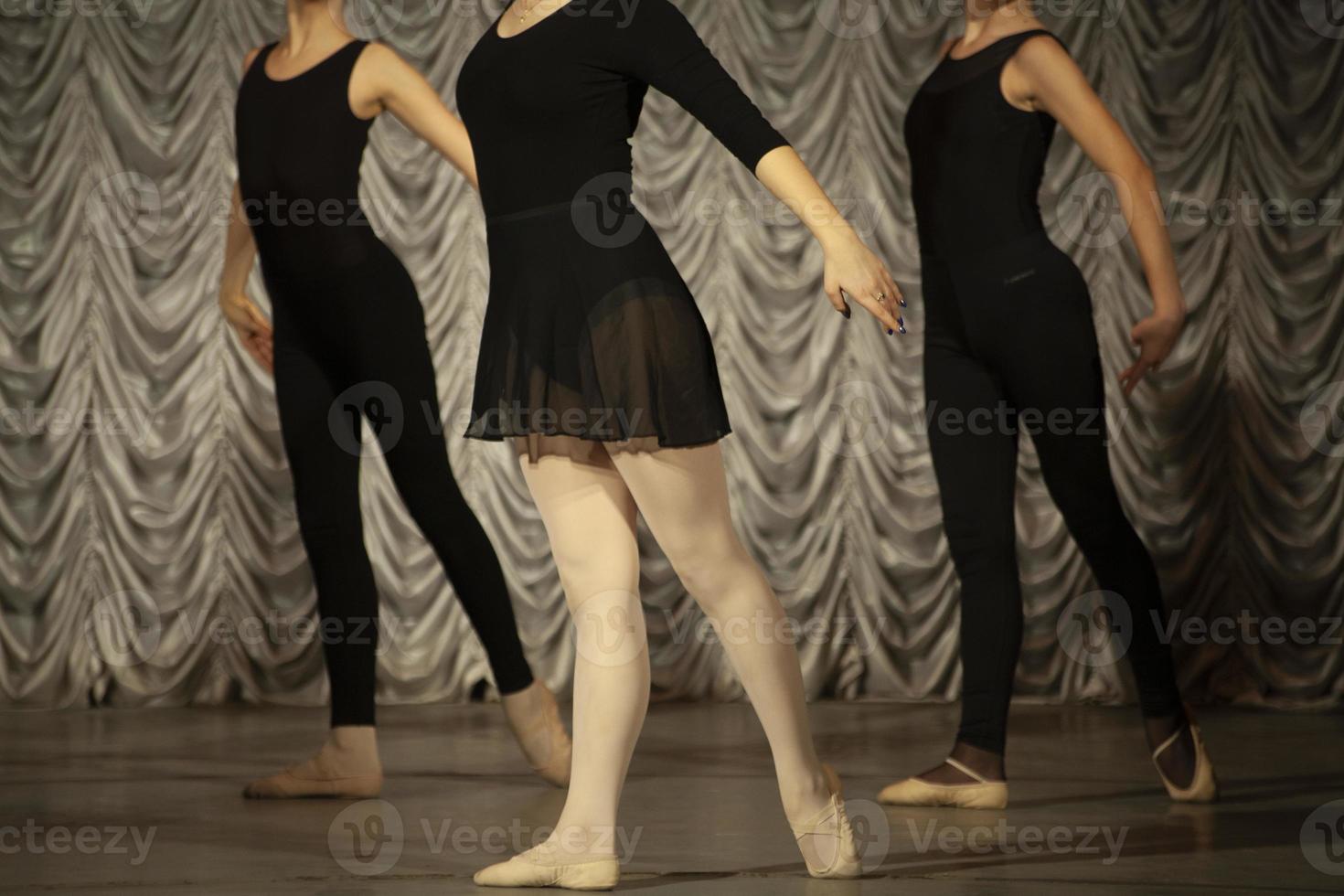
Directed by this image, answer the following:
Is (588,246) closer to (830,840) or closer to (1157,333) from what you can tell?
(830,840)

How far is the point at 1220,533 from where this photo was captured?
5266 millimetres

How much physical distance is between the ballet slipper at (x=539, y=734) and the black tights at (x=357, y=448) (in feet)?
0.11

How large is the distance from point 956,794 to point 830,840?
2.68ft

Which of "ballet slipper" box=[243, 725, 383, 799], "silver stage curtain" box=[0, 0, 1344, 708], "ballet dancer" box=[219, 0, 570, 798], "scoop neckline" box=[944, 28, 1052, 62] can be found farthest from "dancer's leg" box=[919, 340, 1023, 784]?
"silver stage curtain" box=[0, 0, 1344, 708]

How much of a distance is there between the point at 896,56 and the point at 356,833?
369 cm

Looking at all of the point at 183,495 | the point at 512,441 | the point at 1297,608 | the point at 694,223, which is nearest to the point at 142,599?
the point at 183,495

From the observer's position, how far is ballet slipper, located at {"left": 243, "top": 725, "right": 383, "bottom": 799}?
3152mm

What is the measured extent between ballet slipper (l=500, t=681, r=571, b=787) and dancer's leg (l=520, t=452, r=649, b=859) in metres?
0.99

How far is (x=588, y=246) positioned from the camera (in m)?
2.24

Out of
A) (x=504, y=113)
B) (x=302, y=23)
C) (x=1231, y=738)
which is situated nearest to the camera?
(x=504, y=113)

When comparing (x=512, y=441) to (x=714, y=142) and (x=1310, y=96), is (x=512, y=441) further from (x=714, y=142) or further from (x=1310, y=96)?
(x=1310, y=96)

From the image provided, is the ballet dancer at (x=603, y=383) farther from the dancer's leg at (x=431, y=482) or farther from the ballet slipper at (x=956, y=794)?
the dancer's leg at (x=431, y=482)

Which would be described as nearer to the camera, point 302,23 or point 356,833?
point 356,833

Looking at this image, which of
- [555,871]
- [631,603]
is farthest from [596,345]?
[555,871]
